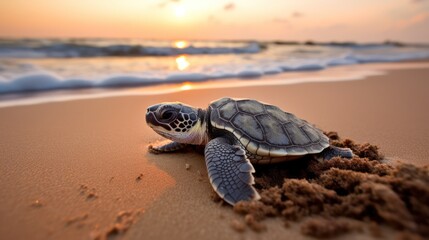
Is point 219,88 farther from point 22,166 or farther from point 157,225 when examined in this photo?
point 157,225

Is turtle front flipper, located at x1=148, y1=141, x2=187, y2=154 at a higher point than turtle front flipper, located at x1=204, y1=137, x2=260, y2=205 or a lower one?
lower

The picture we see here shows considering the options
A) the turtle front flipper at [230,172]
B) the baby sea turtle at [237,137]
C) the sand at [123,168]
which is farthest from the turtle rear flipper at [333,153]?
the turtle front flipper at [230,172]

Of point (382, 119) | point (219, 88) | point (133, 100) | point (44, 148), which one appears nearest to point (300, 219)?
point (44, 148)

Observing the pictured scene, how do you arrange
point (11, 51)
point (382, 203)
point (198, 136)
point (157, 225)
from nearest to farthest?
point (382, 203), point (157, 225), point (198, 136), point (11, 51)

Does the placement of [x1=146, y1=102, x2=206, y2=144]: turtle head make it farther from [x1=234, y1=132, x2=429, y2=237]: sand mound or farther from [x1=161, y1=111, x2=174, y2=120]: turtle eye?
[x1=234, y1=132, x2=429, y2=237]: sand mound

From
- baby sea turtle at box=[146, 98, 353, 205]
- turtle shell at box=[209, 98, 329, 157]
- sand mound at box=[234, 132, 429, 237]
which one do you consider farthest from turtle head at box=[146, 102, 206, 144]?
sand mound at box=[234, 132, 429, 237]

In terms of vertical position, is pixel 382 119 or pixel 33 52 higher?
pixel 33 52

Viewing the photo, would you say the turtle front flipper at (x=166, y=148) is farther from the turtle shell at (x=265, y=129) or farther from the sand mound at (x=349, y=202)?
the sand mound at (x=349, y=202)
